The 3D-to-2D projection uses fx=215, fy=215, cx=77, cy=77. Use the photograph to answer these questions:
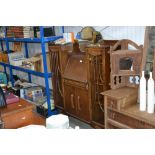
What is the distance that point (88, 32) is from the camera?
8.66ft

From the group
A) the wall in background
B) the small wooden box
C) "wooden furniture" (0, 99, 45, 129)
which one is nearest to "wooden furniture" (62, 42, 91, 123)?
the wall in background

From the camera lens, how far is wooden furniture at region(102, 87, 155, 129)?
172 cm

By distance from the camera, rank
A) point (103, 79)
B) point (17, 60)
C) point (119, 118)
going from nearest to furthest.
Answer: point (119, 118)
point (103, 79)
point (17, 60)

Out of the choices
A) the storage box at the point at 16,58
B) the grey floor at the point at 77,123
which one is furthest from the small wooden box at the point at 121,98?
the storage box at the point at 16,58

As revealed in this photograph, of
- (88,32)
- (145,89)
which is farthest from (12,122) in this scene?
(88,32)

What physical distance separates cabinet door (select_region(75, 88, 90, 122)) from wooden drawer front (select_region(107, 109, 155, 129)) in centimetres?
64

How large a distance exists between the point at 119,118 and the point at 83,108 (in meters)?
0.82

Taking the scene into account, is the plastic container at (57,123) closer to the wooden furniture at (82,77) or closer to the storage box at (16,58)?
the wooden furniture at (82,77)

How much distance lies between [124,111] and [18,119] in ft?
2.82

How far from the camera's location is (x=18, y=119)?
1.61m

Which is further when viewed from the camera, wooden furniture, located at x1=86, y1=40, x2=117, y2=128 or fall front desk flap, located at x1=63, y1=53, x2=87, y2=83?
fall front desk flap, located at x1=63, y1=53, x2=87, y2=83

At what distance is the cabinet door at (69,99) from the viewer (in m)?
2.79

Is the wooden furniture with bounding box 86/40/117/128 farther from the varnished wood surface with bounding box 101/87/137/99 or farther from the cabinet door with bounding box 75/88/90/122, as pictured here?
the varnished wood surface with bounding box 101/87/137/99
